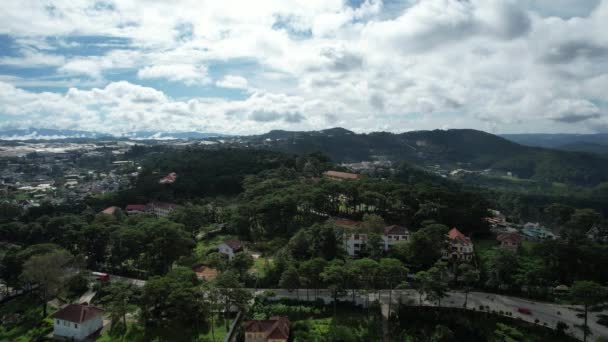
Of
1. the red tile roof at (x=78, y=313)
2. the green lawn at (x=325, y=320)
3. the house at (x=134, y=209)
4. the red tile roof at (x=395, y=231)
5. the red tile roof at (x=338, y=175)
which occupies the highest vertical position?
the red tile roof at (x=338, y=175)

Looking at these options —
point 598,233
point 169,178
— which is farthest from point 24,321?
point 598,233

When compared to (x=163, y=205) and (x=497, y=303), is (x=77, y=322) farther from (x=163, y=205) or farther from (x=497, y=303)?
(x=163, y=205)

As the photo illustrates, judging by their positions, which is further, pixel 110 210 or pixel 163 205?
pixel 163 205

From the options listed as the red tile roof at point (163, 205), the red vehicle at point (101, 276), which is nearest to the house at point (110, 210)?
the red tile roof at point (163, 205)

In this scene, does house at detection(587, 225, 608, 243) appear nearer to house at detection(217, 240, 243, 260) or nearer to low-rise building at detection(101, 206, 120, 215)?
house at detection(217, 240, 243, 260)

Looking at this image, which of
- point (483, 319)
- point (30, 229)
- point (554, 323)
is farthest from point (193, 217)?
point (554, 323)

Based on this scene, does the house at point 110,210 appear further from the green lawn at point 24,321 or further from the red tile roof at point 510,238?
the red tile roof at point 510,238
